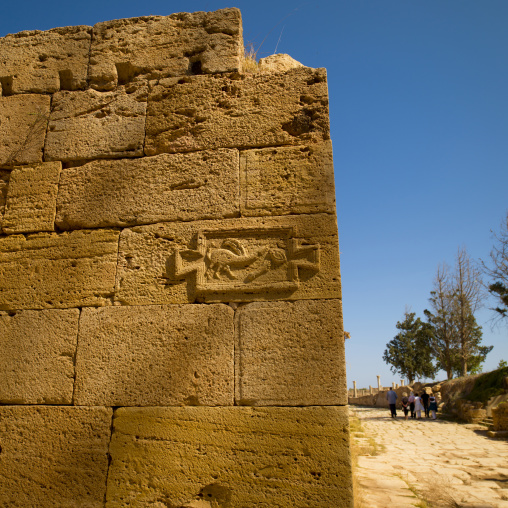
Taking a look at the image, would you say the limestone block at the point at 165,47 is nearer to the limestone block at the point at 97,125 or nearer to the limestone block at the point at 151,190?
the limestone block at the point at 97,125

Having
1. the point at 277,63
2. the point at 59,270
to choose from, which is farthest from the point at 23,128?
the point at 277,63

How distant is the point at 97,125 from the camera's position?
3.23 m

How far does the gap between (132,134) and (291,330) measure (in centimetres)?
196

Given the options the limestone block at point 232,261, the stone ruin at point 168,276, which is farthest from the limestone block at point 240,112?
the limestone block at point 232,261

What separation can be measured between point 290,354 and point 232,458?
0.68 meters

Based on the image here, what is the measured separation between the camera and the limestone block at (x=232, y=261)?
2596 mm

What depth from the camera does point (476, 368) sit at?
28656mm

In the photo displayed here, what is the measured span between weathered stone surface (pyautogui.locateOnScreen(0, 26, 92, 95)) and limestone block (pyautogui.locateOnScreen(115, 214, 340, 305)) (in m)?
1.69

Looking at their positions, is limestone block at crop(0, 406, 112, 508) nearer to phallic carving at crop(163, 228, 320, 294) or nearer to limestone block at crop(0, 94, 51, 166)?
phallic carving at crop(163, 228, 320, 294)

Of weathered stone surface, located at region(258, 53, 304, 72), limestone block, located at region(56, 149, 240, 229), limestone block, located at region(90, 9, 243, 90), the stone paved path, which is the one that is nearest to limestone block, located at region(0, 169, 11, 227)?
limestone block, located at region(56, 149, 240, 229)

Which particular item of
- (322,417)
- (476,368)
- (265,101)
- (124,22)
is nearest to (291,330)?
(322,417)

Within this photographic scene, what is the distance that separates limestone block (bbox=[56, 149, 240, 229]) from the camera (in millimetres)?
2867

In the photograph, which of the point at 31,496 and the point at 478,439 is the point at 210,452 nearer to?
the point at 31,496

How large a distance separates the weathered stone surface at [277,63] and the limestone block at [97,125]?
101 cm
